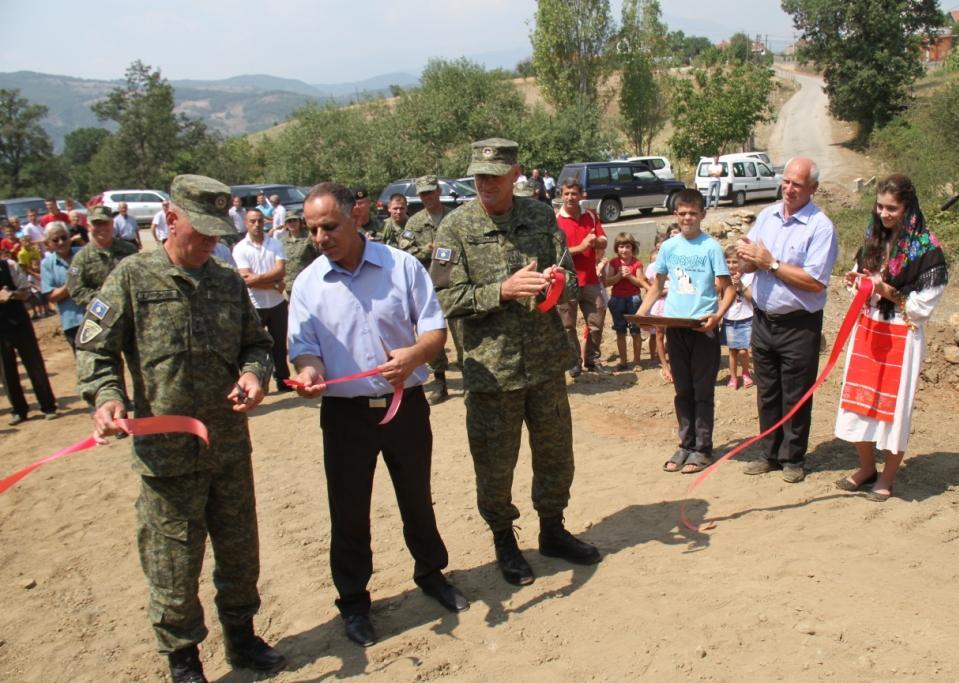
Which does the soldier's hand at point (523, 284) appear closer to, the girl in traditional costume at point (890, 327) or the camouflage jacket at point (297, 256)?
the girl in traditional costume at point (890, 327)

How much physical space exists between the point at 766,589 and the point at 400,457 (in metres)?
1.91

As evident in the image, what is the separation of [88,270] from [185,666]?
5131 millimetres

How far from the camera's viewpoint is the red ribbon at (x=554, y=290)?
3730mm

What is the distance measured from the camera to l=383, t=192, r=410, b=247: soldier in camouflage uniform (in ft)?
28.5

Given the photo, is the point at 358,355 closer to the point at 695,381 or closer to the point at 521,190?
the point at 695,381

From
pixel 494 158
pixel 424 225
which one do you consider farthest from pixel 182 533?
pixel 424 225

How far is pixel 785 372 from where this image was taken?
5.16 m

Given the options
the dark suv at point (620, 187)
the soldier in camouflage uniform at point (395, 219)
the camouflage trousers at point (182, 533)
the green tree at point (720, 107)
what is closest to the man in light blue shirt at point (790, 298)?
the camouflage trousers at point (182, 533)

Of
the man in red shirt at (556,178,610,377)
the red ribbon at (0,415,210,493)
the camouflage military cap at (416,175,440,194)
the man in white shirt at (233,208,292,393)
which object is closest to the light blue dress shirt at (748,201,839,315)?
the man in red shirt at (556,178,610,377)

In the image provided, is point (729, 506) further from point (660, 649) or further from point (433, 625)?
point (433, 625)

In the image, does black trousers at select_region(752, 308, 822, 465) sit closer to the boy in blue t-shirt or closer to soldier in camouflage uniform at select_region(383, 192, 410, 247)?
the boy in blue t-shirt

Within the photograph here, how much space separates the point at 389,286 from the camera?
3.66m

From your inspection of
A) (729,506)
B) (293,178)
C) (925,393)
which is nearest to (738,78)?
(293,178)

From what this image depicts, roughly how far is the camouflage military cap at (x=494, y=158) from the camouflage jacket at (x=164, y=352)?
4.59 ft
